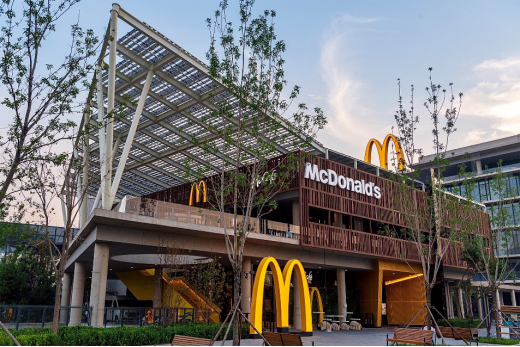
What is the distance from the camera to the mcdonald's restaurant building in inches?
943

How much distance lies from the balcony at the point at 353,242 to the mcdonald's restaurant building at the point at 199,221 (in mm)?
80

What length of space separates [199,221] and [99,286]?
611 centimetres

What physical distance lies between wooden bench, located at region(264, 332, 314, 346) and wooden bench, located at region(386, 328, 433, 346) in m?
4.07

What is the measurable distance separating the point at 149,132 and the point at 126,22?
1436cm

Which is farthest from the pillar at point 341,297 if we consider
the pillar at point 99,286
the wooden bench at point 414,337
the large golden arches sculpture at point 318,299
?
the pillar at point 99,286

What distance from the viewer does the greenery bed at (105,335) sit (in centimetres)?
1459

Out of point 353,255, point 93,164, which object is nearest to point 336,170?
point 353,255

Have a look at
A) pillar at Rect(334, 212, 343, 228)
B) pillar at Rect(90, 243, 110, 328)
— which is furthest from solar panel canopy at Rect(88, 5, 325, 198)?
pillar at Rect(334, 212, 343, 228)

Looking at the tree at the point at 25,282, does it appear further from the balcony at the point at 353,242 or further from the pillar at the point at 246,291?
the balcony at the point at 353,242

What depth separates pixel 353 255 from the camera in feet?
110

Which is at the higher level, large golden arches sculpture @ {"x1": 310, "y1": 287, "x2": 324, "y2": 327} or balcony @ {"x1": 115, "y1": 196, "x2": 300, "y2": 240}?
balcony @ {"x1": 115, "y1": 196, "x2": 300, "y2": 240}

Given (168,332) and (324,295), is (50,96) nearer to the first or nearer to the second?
(168,332)

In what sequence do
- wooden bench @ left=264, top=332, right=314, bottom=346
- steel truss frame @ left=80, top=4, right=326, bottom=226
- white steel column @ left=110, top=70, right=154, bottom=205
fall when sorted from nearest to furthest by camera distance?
wooden bench @ left=264, top=332, right=314, bottom=346
steel truss frame @ left=80, top=4, right=326, bottom=226
white steel column @ left=110, top=70, right=154, bottom=205

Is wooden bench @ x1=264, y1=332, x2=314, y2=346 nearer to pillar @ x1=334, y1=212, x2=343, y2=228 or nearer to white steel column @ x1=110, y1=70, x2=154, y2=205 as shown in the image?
white steel column @ x1=110, y1=70, x2=154, y2=205
